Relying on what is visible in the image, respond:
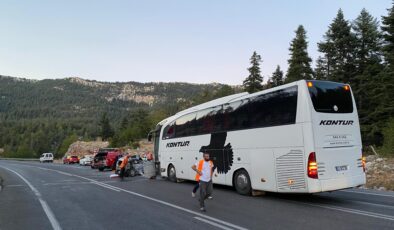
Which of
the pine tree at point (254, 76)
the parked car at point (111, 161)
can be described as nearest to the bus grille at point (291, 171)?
the parked car at point (111, 161)

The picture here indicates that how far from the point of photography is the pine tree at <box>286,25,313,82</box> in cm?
5353

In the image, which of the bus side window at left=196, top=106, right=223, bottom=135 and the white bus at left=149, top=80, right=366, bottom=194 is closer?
the white bus at left=149, top=80, right=366, bottom=194

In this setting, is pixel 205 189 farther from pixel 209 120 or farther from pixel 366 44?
pixel 366 44

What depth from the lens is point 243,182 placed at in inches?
564

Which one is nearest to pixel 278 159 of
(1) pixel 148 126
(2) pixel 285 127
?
(2) pixel 285 127

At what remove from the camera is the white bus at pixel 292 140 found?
11492 mm

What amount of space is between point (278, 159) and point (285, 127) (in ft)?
3.60

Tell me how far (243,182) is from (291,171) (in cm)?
280

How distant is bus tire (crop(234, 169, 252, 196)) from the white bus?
0.04 metres

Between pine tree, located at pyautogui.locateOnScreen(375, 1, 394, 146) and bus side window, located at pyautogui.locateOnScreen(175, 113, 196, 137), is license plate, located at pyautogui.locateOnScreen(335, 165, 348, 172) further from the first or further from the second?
pine tree, located at pyautogui.locateOnScreen(375, 1, 394, 146)

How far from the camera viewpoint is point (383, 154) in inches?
1036

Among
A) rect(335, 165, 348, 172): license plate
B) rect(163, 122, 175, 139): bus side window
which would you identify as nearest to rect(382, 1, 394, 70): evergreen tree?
rect(163, 122, 175, 139): bus side window

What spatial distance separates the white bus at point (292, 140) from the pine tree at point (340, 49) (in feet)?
124

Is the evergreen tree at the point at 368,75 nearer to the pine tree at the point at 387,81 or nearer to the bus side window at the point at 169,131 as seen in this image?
the pine tree at the point at 387,81
